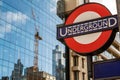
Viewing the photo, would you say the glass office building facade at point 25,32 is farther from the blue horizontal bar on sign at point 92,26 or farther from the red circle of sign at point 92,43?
the blue horizontal bar on sign at point 92,26

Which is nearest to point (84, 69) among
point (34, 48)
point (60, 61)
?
point (60, 61)

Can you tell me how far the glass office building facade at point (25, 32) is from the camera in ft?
147

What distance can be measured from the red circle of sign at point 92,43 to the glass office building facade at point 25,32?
3456 cm

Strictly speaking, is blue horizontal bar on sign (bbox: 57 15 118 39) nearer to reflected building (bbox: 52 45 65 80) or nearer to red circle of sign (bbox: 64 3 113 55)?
red circle of sign (bbox: 64 3 113 55)

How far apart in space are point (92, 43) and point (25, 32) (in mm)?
40895

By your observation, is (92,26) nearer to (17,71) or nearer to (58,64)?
(17,71)

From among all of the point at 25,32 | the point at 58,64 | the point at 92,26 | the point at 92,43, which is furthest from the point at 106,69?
the point at 58,64

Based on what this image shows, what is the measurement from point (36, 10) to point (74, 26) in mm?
43704

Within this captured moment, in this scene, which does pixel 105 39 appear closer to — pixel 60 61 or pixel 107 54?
pixel 60 61

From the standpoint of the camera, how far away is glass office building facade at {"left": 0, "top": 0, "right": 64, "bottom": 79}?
4481 centimetres

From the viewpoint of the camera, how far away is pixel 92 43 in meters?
9.13

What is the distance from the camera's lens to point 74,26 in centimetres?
939

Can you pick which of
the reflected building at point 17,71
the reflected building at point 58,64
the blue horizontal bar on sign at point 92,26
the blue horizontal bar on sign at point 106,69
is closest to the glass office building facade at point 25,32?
the reflected building at point 17,71

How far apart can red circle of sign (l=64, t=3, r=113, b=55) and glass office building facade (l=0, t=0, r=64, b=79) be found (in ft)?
113
